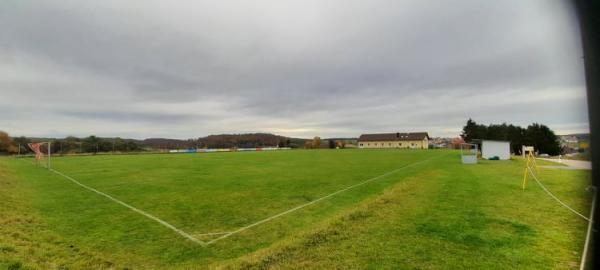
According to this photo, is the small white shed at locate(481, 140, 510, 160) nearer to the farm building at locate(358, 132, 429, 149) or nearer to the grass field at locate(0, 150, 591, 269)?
the grass field at locate(0, 150, 591, 269)

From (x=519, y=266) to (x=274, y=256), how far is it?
310 centimetres

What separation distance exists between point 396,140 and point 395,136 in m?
2.98

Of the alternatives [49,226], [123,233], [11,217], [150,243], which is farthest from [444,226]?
[11,217]

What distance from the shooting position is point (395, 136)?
91.9m

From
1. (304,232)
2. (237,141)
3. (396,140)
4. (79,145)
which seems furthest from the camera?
(237,141)

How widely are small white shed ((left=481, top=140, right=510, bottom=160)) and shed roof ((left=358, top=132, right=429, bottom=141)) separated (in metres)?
60.7

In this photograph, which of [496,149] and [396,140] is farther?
[396,140]

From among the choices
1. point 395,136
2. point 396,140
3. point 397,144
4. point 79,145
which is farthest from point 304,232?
point 395,136

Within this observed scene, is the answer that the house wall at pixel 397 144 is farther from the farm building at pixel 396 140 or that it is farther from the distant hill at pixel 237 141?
the distant hill at pixel 237 141

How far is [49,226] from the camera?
5.60m

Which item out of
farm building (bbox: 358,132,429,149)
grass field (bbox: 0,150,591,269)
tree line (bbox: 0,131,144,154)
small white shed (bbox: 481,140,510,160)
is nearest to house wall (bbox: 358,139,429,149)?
farm building (bbox: 358,132,429,149)

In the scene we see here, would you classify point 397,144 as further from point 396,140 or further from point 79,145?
point 79,145

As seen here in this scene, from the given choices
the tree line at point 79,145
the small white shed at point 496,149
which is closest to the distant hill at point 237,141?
the tree line at point 79,145

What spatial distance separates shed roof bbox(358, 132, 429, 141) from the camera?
8675 centimetres
